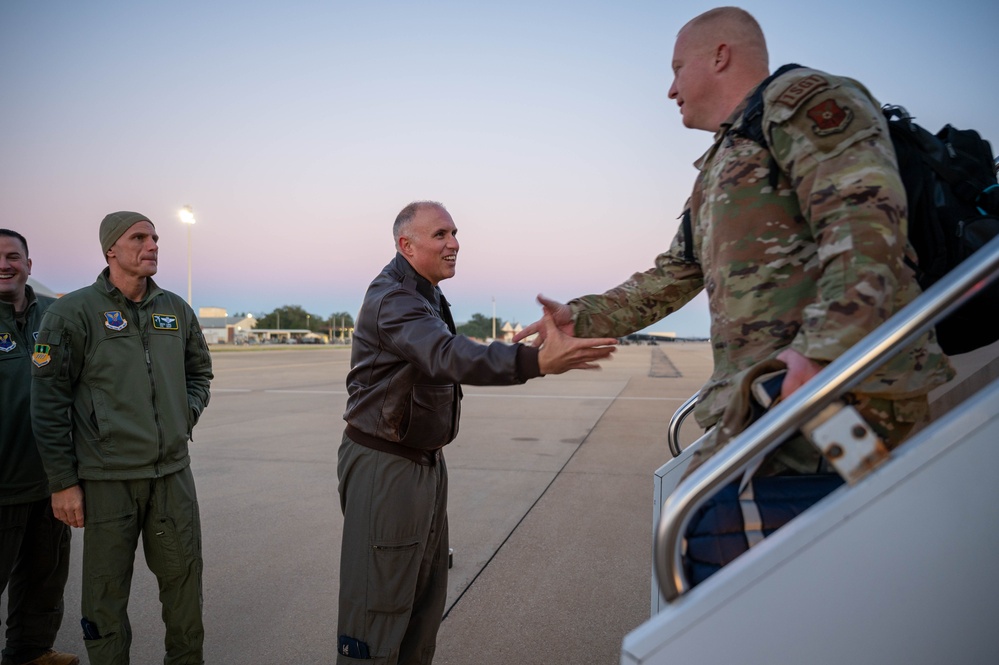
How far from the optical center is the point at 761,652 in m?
1.09

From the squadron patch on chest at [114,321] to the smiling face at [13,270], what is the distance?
0.82 meters

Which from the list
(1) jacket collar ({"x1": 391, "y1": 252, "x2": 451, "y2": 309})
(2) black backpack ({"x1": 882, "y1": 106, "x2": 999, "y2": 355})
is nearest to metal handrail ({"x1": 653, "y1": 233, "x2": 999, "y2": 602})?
(2) black backpack ({"x1": 882, "y1": 106, "x2": 999, "y2": 355})

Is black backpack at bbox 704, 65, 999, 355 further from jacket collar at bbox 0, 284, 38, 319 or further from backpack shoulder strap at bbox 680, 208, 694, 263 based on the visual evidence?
jacket collar at bbox 0, 284, 38, 319

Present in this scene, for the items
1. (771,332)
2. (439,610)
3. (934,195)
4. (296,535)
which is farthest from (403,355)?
(296,535)

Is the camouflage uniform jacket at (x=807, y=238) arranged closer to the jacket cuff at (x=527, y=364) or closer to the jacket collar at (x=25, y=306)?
the jacket cuff at (x=527, y=364)

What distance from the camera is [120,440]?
2.82 meters

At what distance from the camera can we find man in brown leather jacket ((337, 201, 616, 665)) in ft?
7.60

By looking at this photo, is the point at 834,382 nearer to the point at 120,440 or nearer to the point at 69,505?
the point at 120,440

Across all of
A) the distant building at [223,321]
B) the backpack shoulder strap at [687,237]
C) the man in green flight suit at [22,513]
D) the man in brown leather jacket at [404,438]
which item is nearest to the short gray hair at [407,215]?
the man in brown leather jacket at [404,438]

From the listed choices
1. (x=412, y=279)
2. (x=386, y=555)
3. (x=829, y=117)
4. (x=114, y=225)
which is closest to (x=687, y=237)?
(x=829, y=117)

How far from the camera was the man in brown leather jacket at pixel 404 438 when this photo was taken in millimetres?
2316

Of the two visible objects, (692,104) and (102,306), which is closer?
(692,104)

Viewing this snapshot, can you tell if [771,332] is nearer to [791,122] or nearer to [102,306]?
[791,122]

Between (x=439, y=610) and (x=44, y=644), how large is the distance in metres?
1.92
